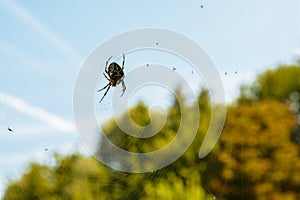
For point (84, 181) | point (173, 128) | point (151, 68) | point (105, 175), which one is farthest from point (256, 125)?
point (151, 68)

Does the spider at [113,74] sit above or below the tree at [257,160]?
below

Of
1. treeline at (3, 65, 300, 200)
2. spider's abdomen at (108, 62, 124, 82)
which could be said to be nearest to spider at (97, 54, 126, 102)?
spider's abdomen at (108, 62, 124, 82)

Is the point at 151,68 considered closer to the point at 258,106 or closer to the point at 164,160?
the point at 164,160

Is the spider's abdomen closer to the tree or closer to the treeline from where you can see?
the treeline

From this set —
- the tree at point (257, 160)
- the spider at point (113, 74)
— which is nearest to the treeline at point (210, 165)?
the tree at point (257, 160)

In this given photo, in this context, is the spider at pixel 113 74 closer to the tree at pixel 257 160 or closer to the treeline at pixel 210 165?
the treeline at pixel 210 165

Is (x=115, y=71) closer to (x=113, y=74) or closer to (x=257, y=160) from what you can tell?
(x=113, y=74)

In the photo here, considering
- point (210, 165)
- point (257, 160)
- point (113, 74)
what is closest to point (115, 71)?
point (113, 74)
